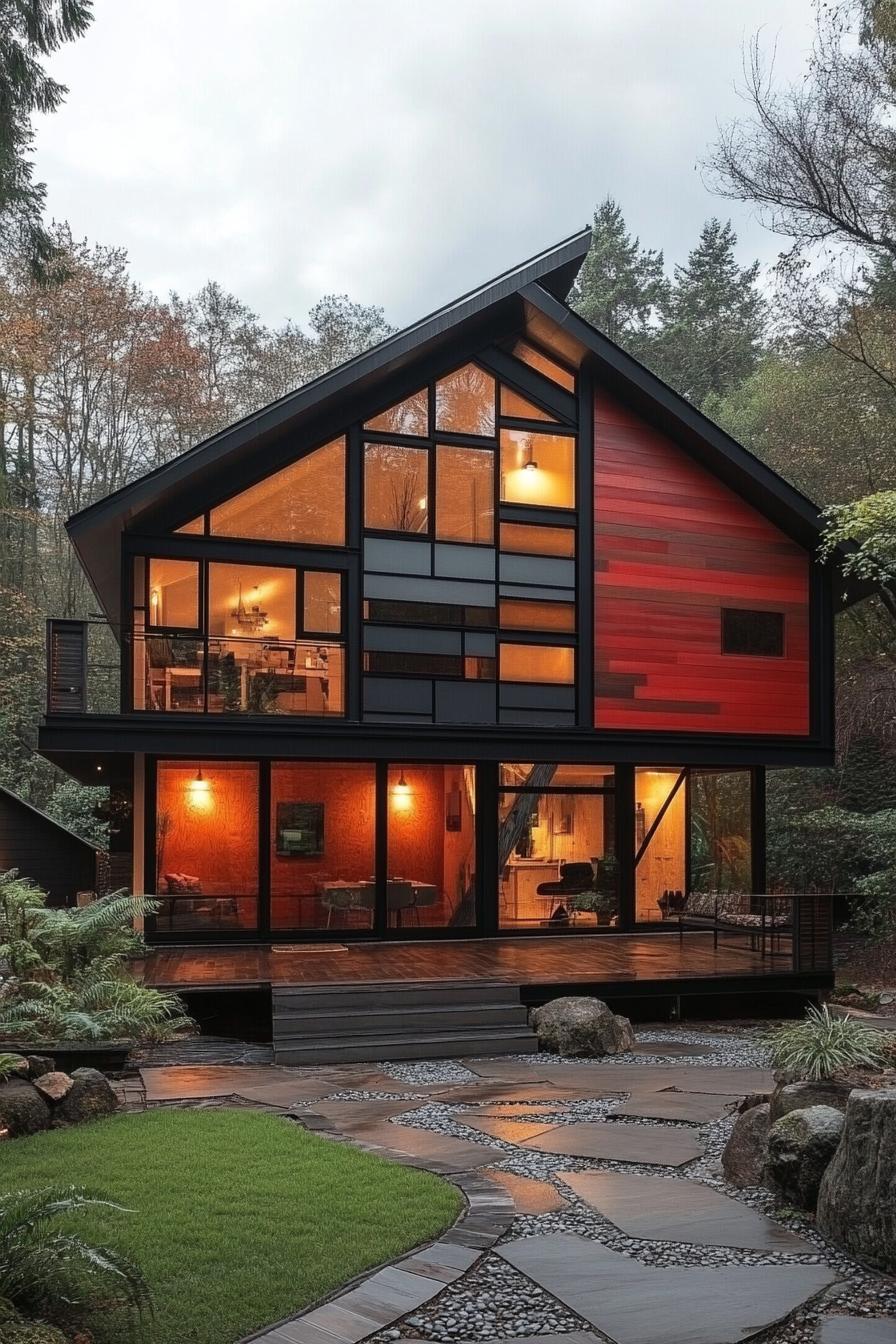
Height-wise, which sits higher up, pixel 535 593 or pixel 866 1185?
pixel 535 593

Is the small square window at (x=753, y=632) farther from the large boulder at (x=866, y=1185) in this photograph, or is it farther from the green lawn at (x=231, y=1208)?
the large boulder at (x=866, y=1185)

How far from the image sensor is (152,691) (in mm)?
13484

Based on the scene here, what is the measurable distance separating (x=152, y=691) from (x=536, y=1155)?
8.53m

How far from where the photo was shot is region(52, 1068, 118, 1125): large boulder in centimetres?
693

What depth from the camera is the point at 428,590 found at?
48.7 feet

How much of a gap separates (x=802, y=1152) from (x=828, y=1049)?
1494 mm

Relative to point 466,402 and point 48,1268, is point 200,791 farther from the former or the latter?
point 48,1268

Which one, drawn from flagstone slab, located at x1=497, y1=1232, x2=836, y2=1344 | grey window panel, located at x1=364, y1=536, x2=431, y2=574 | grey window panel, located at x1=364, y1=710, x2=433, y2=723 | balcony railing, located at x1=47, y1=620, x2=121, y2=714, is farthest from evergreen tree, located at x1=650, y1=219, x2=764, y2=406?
flagstone slab, located at x1=497, y1=1232, x2=836, y2=1344

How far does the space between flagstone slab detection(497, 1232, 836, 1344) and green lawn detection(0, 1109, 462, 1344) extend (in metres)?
0.61

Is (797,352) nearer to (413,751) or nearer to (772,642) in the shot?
(772,642)

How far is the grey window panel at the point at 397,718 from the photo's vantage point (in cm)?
1443

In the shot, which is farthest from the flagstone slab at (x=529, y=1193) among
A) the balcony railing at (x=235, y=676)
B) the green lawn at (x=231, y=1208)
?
the balcony railing at (x=235, y=676)

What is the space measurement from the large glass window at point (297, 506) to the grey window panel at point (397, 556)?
40 cm

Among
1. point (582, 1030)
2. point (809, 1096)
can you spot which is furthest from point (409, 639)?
point (809, 1096)
